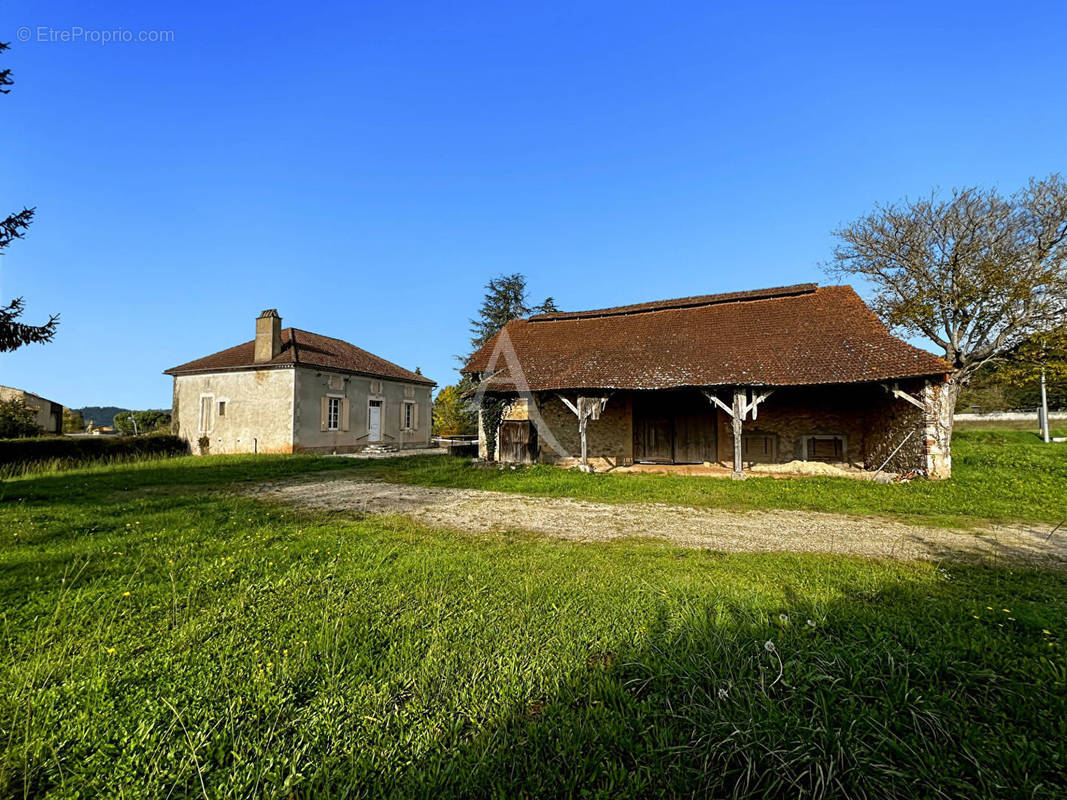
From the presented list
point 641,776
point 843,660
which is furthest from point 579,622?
point 843,660

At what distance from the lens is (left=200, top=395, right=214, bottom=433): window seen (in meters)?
20.4

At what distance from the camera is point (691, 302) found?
621 inches

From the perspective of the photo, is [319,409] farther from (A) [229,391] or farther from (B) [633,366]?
(B) [633,366]

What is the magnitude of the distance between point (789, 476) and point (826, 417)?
1.97 metres

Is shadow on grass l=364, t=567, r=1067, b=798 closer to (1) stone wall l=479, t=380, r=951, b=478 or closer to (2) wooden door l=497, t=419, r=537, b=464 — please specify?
(1) stone wall l=479, t=380, r=951, b=478

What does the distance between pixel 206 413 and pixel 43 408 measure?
521 inches

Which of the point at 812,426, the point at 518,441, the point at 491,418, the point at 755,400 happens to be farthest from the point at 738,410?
the point at 491,418

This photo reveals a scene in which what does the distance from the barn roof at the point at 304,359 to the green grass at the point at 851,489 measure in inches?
362

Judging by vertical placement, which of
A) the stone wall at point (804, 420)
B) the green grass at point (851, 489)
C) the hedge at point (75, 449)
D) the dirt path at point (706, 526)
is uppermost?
the stone wall at point (804, 420)

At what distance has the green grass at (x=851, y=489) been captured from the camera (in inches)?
300

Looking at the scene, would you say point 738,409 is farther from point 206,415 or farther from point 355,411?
point 206,415

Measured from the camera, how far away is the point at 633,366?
1295cm

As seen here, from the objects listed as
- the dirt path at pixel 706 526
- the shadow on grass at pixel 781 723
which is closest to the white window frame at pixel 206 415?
the dirt path at pixel 706 526

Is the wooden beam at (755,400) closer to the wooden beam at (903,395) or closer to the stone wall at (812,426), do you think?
the stone wall at (812,426)
